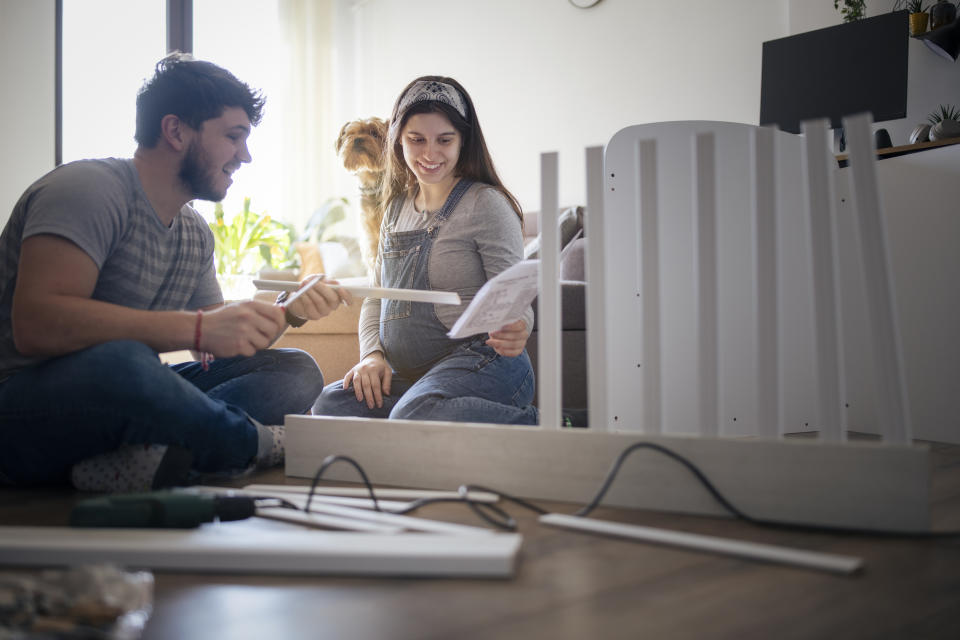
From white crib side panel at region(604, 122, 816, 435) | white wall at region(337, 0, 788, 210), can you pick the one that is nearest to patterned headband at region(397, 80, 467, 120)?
A: white crib side panel at region(604, 122, 816, 435)

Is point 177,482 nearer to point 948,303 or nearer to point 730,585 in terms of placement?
point 730,585

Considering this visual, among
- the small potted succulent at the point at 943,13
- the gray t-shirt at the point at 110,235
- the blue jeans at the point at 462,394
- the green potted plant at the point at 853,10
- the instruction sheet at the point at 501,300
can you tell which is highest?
the green potted plant at the point at 853,10

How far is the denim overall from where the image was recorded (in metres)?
1.33

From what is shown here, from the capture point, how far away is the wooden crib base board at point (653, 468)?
0.77 metres

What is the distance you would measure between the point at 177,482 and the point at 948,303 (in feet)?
5.19

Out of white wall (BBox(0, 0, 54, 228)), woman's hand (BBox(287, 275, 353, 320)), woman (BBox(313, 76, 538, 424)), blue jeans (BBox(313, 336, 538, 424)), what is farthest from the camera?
white wall (BBox(0, 0, 54, 228))

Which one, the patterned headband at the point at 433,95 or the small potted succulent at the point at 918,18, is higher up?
the small potted succulent at the point at 918,18

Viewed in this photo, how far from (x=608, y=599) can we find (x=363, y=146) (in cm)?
159

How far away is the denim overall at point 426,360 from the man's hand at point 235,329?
32cm

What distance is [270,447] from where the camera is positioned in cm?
121

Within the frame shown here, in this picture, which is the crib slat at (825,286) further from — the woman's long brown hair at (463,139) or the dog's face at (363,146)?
the dog's face at (363,146)

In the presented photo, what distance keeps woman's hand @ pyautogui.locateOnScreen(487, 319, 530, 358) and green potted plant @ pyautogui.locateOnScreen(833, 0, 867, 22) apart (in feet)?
5.76

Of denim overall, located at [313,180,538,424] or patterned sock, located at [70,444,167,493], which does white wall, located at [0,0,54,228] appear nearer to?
denim overall, located at [313,180,538,424]

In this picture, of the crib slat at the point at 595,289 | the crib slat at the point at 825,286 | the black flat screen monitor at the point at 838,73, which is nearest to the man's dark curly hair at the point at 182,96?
the crib slat at the point at 595,289
